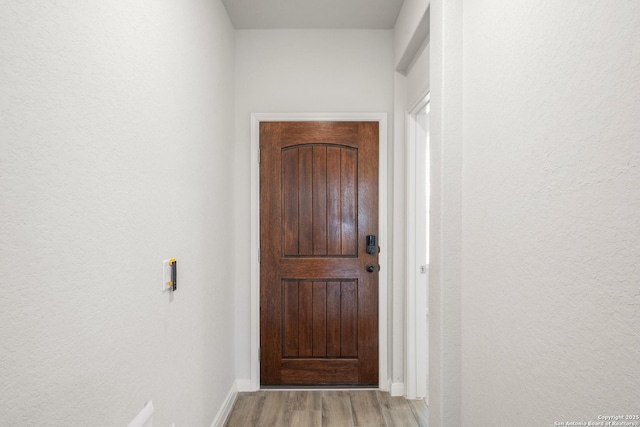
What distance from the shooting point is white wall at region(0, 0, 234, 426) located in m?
0.83

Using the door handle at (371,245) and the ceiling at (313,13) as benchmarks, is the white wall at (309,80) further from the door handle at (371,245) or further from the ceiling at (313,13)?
the door handle at (371,245)

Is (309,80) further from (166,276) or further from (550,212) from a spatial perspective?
(550,212)

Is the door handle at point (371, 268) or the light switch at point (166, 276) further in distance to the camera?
the door handle at point (371, 268)

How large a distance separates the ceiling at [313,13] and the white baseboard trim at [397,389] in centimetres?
264

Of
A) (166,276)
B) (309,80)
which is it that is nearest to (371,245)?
(309,80)

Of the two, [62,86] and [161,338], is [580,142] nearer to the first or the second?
[62,86]

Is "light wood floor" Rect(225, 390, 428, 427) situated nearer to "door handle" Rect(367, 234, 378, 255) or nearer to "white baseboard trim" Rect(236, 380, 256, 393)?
"white baseboard trim" Rect(236, 380, 256, 393)

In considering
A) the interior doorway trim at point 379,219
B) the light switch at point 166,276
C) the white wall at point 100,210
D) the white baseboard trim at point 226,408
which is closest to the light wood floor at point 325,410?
the white baseboard trim at point 226,408

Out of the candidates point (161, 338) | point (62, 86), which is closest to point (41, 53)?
point (62, 86)

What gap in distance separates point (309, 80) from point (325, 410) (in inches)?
92.6

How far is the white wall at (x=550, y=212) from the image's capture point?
0.81 meters

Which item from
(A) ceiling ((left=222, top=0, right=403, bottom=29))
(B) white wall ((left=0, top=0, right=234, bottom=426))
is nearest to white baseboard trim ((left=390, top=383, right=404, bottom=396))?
(B) white wall ((left=0, top=0, right=234, bottom=426))

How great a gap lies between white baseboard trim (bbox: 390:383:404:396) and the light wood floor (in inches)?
1.7

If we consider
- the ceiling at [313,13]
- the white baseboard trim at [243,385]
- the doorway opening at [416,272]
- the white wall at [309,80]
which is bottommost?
the white baseboard trim at [243,385]
